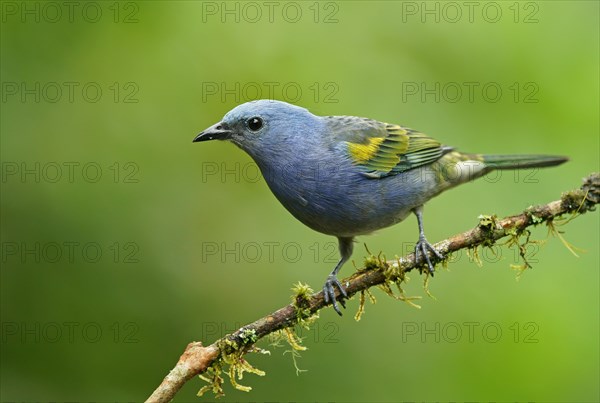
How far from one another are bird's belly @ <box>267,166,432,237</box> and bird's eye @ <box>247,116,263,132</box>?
43 centimetres

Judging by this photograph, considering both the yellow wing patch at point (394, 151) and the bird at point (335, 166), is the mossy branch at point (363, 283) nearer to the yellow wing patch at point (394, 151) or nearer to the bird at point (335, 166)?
the bird at point (335, 166)

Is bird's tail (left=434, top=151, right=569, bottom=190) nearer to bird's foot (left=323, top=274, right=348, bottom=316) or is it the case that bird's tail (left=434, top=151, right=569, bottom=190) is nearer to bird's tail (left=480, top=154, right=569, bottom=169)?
bird's tail (left=480, top=154, right=569, bottom=169)

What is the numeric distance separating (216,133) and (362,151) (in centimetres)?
113

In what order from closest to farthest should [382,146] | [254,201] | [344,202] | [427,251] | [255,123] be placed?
1. [427,251]
2. [344,202]
3. [255,123]
4. [382,146]
5. [254,201]

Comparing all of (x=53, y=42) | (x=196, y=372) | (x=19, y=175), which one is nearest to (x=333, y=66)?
(x=53, y=42)

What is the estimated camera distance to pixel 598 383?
5.60 m

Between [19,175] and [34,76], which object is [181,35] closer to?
[34,76]

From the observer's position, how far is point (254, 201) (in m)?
6.69

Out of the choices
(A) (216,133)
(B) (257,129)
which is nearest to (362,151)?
(B) (257,129)

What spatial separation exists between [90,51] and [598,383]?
17.0 ft

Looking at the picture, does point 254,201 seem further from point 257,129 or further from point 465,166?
point 465,166

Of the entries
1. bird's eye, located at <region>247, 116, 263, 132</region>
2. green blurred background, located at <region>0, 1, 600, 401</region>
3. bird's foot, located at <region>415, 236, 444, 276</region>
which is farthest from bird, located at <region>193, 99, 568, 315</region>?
green blurred background, located at <region>0, 1, 600, 401</region>

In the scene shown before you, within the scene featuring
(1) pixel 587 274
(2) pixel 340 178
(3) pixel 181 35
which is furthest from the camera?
(3) pixel 181 35

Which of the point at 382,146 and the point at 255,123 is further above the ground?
the point at 255,123
